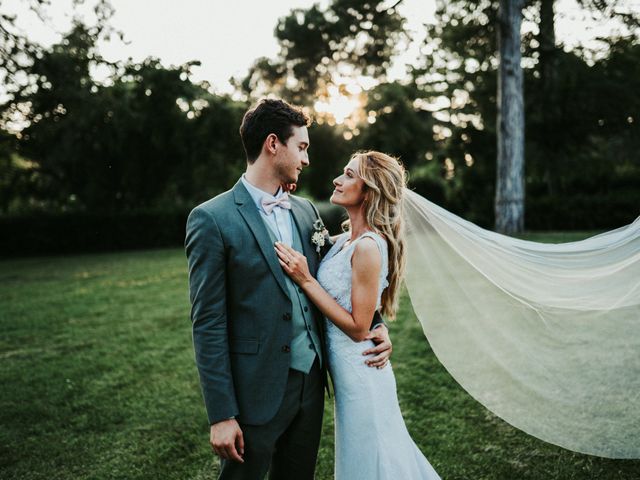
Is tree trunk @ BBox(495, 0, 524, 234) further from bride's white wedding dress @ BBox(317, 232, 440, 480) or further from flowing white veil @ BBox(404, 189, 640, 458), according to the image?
bride's white wedding dress @ BBox(317, 232, 440, 480)

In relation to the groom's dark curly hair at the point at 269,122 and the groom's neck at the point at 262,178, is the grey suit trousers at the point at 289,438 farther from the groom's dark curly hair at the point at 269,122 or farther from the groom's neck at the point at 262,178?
the groom's dark curly hair at the point at 269,122

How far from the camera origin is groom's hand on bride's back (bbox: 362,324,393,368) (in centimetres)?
268

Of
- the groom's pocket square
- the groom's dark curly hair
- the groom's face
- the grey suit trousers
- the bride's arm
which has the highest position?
the groom's dark curly hair

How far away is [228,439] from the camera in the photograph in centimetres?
221

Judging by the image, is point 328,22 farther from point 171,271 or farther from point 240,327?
point 240,327

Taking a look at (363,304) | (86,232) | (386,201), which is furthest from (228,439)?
(86,232)

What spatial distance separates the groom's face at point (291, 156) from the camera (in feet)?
8.23

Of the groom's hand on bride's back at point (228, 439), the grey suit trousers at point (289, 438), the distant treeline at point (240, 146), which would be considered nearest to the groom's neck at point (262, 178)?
the grey suit trousers at point (289, 438)

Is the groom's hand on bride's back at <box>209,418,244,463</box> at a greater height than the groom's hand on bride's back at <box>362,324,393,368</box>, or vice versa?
the groom's hand on bride's back at <box>362,324,393,368</box>

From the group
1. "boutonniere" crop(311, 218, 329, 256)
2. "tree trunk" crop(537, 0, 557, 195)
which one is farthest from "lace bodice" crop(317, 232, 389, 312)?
"tree trunk" crop(537, 0, 557, 195)

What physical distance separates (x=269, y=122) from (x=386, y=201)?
2.52 ft

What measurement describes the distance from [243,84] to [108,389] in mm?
29083

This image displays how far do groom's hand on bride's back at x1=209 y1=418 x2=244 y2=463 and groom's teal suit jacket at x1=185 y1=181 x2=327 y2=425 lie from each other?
0.04 metres

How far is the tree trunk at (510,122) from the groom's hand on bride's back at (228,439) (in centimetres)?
1450
